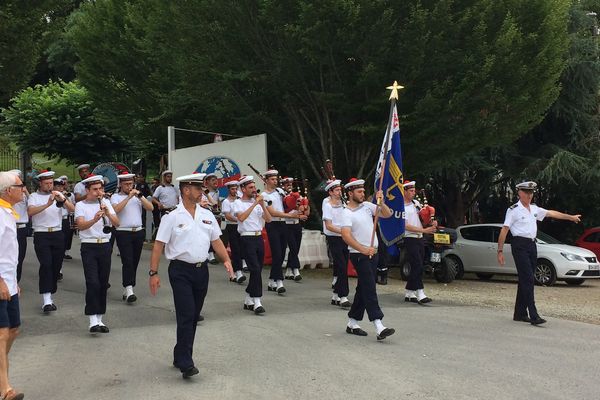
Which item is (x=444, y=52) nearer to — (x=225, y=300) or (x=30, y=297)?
(x=225, y=300)

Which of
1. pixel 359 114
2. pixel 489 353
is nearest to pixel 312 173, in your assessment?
pixel 359 114

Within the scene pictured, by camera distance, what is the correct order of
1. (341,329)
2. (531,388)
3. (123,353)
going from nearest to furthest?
(531,388), (123,353), (341,329)

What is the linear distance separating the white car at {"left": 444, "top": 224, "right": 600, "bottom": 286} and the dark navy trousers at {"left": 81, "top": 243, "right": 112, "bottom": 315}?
902 centimetres

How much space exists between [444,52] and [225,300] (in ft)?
23.1

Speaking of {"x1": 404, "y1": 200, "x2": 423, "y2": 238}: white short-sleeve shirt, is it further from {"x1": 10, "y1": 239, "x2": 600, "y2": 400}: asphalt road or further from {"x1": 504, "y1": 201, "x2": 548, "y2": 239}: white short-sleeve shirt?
{"x1": 504, "y1": 201, "x2": 548, "y2": 239}: white short-sleeve shirt

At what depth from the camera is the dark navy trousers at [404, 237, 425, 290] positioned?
10156 mm

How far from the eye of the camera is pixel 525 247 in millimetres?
8961

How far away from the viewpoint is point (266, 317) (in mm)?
8789

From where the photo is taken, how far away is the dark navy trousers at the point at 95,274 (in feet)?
24.8

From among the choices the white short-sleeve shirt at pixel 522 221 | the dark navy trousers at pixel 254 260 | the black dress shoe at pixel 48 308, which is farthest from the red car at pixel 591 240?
the black dress shoe at pixel 48 308

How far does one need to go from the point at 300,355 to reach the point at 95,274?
2.84 meters

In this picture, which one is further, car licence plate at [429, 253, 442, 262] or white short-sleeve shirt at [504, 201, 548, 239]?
car licence plate at [429, 253, 442, 262]

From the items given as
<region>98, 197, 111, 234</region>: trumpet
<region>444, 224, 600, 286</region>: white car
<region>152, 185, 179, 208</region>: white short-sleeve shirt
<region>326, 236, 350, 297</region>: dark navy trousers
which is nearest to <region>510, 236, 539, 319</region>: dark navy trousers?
<region>326, 236, 350, 297</region>: dark navy trousers

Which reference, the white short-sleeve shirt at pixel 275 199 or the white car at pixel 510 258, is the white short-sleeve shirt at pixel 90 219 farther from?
the white car at pixel 510 258
